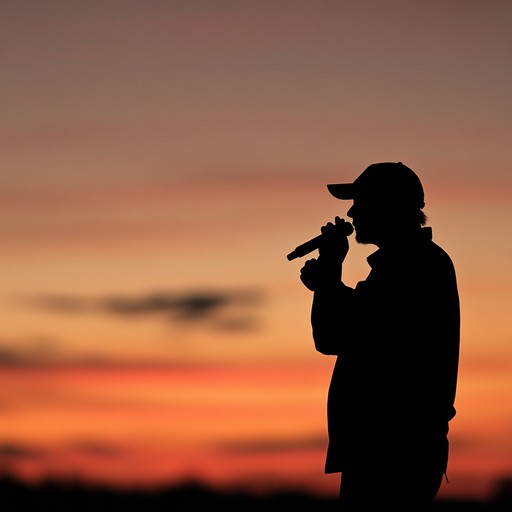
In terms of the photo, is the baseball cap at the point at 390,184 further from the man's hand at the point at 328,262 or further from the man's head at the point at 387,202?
the man's hand at the point at 328,262

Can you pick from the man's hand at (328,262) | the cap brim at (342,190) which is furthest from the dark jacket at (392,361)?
the cap brim at (342,190)

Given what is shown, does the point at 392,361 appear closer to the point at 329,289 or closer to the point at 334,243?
the point at 329,289

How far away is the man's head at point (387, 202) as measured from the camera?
5.89 metres

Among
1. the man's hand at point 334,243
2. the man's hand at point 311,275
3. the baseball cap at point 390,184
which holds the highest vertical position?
the baseball cap at point 390,184

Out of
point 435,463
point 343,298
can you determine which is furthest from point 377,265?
point 435,463

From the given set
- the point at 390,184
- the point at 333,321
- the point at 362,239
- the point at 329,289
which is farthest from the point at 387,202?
the point at 333,321

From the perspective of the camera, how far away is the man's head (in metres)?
5.89

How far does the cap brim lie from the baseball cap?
8 cm

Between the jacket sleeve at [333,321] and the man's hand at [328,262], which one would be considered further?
the man's hand at [328,262]

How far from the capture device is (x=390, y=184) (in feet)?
19.3

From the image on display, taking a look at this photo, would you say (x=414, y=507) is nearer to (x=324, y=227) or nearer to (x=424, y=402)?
(x=424, y=402)

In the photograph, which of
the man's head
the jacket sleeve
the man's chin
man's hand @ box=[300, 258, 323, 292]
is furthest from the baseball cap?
the jacket sleeve

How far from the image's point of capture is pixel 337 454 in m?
5.71

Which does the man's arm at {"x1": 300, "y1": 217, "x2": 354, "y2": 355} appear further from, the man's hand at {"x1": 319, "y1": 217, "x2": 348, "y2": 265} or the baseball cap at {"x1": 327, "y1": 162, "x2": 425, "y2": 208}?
the baseball cap at {"x1": 327, "y1": 162, "x2": 425, "y2": 208}
